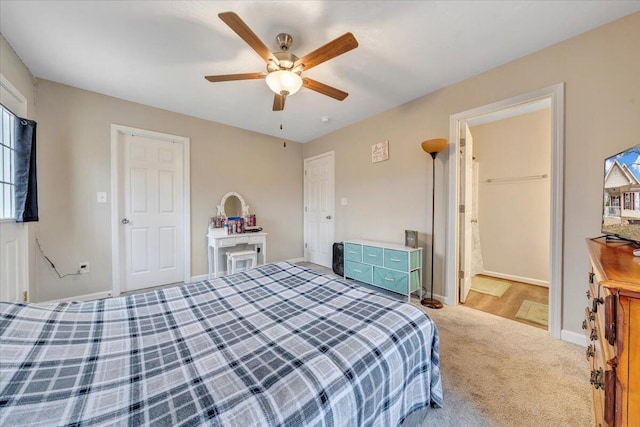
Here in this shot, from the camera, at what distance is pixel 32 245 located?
2.38 m

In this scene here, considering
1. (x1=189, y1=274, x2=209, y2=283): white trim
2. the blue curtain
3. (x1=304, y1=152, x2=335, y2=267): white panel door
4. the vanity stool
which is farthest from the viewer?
(x1=304, y1=152, x2=335, y2=267): white panel door

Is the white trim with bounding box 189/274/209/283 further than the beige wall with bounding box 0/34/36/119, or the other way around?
the white trim with bounding box 189/274/209/283

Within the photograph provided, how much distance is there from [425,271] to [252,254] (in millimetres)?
2336

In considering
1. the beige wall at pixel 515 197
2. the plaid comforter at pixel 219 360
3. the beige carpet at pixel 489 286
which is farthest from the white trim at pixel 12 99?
the beige wall at pixel 515 197

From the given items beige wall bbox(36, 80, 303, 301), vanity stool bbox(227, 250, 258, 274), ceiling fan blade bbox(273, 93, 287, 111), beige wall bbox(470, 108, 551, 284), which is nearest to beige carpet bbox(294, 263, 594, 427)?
beige wall bbox(470, 108, 551, 284)

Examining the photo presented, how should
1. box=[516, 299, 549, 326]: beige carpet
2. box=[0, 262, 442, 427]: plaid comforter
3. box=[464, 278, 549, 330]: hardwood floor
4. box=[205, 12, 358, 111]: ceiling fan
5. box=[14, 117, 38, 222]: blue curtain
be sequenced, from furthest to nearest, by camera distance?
box=[464, 278, 549, 330]: hardwood floor
box=[516, 299, 549, 326]: beige carpet
box=[14, 117, 38, 222]: blue curtain
box=[205, 12, 358, 111]: ceiling fan
box=[0, 262, 442, 427]: plaid comforter

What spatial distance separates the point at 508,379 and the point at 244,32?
2748 millimetres

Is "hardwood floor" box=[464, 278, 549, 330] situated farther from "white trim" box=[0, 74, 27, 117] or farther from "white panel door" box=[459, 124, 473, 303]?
"white trim" box=[0, 74, 27, 117]

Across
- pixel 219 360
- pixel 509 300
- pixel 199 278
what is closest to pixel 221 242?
pixel 199 278

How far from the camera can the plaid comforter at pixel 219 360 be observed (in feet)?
2.05

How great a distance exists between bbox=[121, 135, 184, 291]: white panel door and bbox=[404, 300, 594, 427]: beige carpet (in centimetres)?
339

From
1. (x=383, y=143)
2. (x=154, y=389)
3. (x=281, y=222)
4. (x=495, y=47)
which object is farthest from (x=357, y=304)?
(x=281, y=222)

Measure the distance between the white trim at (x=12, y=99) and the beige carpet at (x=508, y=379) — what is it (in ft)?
12.0

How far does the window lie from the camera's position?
1992mm
